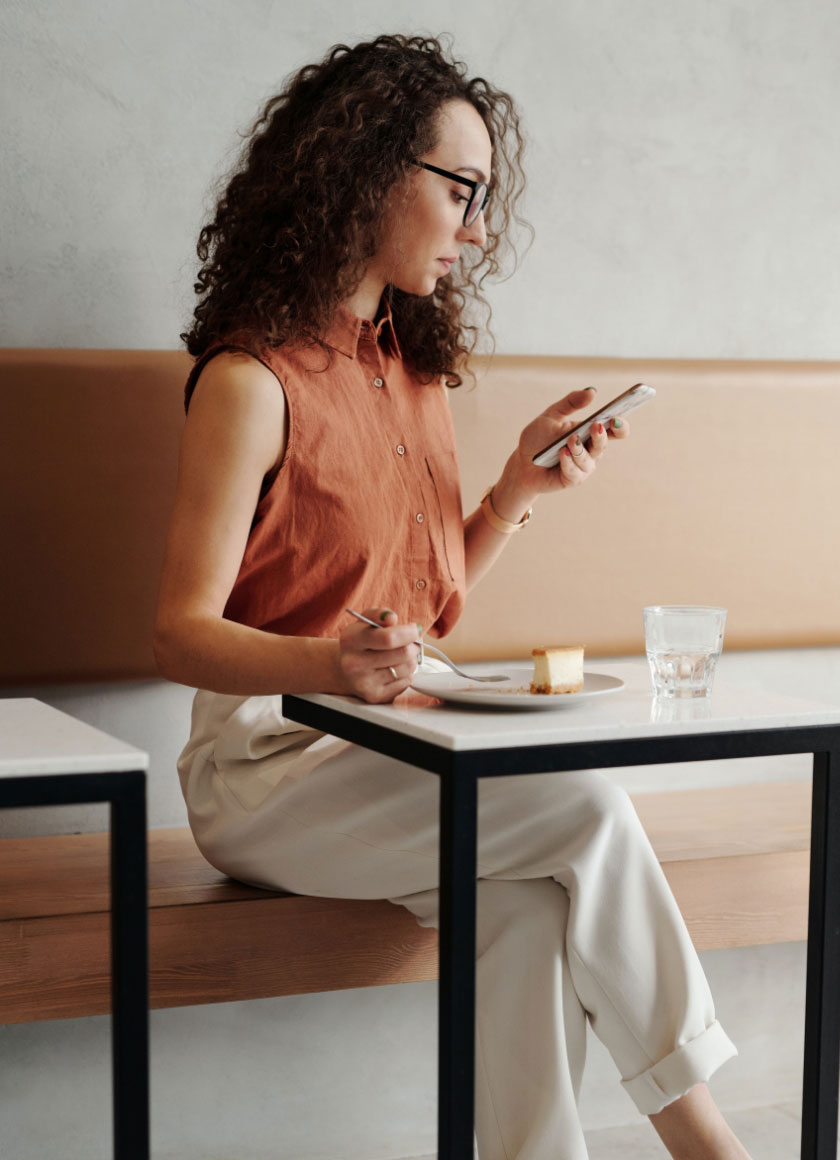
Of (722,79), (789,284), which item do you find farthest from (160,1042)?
(722,79)

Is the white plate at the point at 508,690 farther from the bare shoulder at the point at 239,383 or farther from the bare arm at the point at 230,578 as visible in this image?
the bare shoulder at the point at 239,383

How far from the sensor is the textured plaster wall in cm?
183

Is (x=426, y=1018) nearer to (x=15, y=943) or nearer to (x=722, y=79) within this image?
(x=15, y=943)

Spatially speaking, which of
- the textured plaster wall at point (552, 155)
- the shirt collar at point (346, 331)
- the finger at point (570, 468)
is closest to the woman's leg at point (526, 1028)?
the finger at point (570, 468)

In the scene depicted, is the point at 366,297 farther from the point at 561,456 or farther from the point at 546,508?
the point at 546,508

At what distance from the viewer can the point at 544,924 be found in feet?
4.34

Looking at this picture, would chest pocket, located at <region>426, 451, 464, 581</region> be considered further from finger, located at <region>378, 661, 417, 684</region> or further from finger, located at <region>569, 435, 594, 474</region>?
finger, located at <region>378, 661, 417, 684</region>

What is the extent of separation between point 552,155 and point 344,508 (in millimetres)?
876

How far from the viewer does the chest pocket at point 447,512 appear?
1.67 m

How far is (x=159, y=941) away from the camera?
1484 mm

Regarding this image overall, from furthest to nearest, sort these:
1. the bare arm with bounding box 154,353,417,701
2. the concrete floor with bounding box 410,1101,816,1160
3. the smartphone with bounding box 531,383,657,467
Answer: the concrete floor with bounding box 410,1101,816,1160
the smartphone with bounding box 531,383,657,467
the bare arm with bounding box 154,353,417,701

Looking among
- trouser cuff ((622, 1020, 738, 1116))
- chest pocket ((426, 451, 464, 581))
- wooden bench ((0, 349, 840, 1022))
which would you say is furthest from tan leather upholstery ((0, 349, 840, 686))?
trouser cuff ((622, 1020, 738, 1116))

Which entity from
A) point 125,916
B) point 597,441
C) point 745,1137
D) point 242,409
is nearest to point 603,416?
point 597,441

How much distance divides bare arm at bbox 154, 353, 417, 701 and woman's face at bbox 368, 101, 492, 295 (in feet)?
0.83
